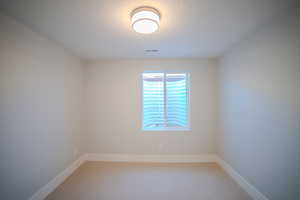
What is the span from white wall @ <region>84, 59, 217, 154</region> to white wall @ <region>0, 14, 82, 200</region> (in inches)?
24.0

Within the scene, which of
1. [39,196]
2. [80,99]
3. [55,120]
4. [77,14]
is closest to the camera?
[77,14]

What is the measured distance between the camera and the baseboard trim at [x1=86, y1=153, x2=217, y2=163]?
2902 millimetres

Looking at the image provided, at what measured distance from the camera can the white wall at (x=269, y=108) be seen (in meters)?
1.31

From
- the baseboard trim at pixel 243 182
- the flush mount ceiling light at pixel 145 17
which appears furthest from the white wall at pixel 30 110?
the baseboard trim at pixel 243 182

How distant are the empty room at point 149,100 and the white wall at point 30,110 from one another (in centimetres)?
1

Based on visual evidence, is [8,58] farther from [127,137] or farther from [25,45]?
[127,137]

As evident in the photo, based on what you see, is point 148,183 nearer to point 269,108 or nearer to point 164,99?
point 164,99

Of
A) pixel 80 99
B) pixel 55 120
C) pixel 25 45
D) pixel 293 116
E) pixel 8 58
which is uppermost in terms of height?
pixel 25 45

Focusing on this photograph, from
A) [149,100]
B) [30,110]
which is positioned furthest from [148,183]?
[30,110]

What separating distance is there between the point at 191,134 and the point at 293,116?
1.82 meters

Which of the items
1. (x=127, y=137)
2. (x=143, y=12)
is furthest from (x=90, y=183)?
(x=143, y=12)

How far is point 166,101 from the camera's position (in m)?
3.13

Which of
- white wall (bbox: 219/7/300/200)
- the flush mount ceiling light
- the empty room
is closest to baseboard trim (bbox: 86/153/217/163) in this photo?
the empty room

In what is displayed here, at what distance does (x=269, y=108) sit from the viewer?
1.58 metres
